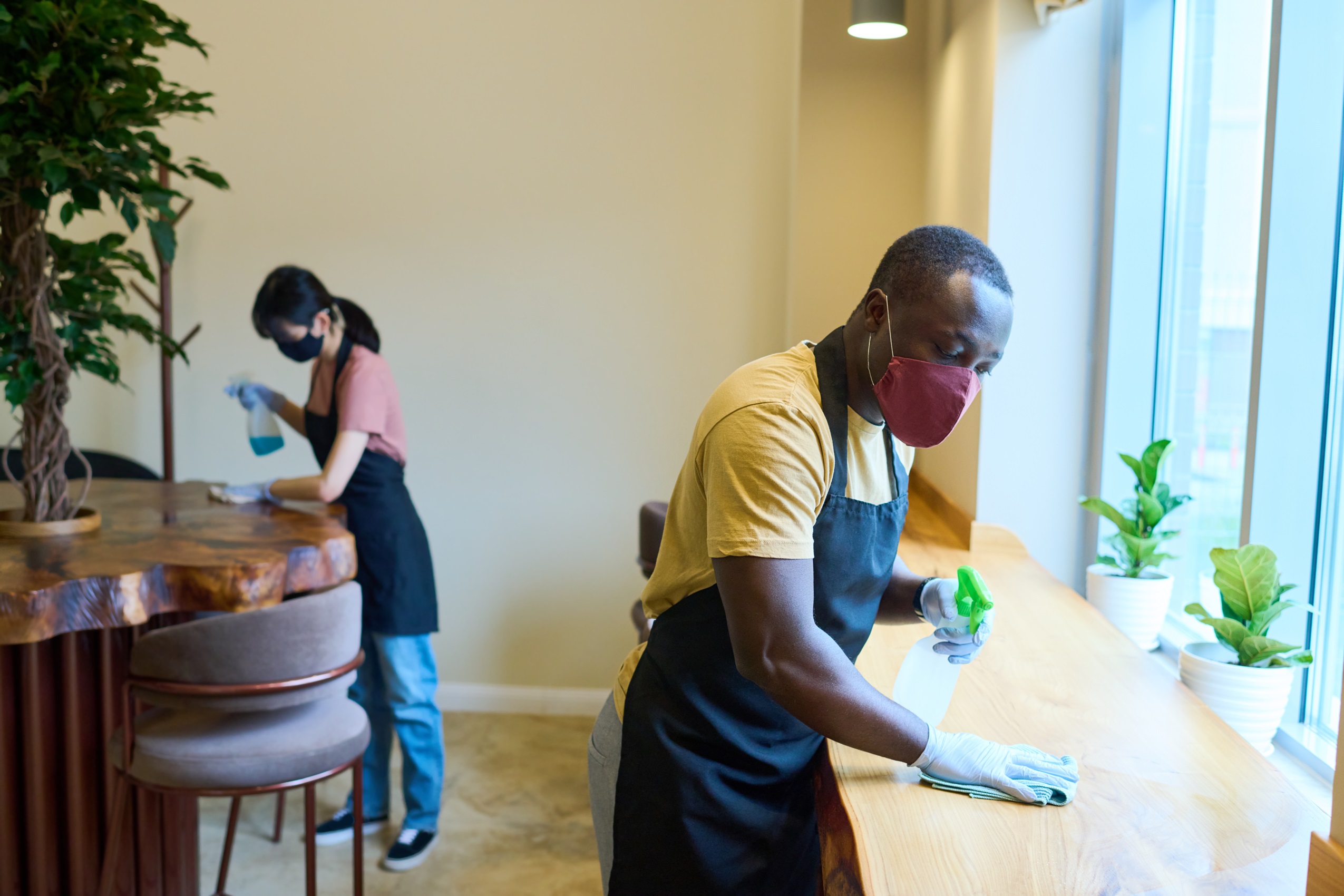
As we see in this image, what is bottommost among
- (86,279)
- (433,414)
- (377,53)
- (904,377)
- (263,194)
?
(433,414)

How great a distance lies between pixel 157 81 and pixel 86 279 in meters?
0.50

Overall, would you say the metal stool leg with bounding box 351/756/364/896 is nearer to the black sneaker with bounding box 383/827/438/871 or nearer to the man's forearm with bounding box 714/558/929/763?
the black sneaker with bounding box 383/827/438/871

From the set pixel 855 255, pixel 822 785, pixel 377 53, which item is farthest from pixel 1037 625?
pixel 377 53

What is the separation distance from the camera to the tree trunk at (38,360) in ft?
7.17

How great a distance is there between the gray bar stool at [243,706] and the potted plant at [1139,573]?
5.08 feet

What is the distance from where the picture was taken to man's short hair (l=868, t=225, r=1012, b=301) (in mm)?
1195

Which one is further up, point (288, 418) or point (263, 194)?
point (263, 194)

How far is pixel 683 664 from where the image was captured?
1.33 meters

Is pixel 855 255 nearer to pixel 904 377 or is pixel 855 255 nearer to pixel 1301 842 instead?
pixel 904 377

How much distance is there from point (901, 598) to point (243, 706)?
1.29 m

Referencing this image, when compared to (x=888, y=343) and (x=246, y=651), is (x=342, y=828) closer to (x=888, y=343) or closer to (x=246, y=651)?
(x=246, y=651)

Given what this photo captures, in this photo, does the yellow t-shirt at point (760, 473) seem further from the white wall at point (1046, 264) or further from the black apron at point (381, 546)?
the black apron at point (381, 546)

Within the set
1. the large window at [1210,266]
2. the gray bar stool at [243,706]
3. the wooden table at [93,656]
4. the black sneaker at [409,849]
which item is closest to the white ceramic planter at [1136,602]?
the large window at [1210,266]

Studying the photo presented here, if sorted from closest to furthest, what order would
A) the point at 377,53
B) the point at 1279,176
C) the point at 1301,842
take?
the point at 1301,842
the point at 1279,176
the point at 377,53
